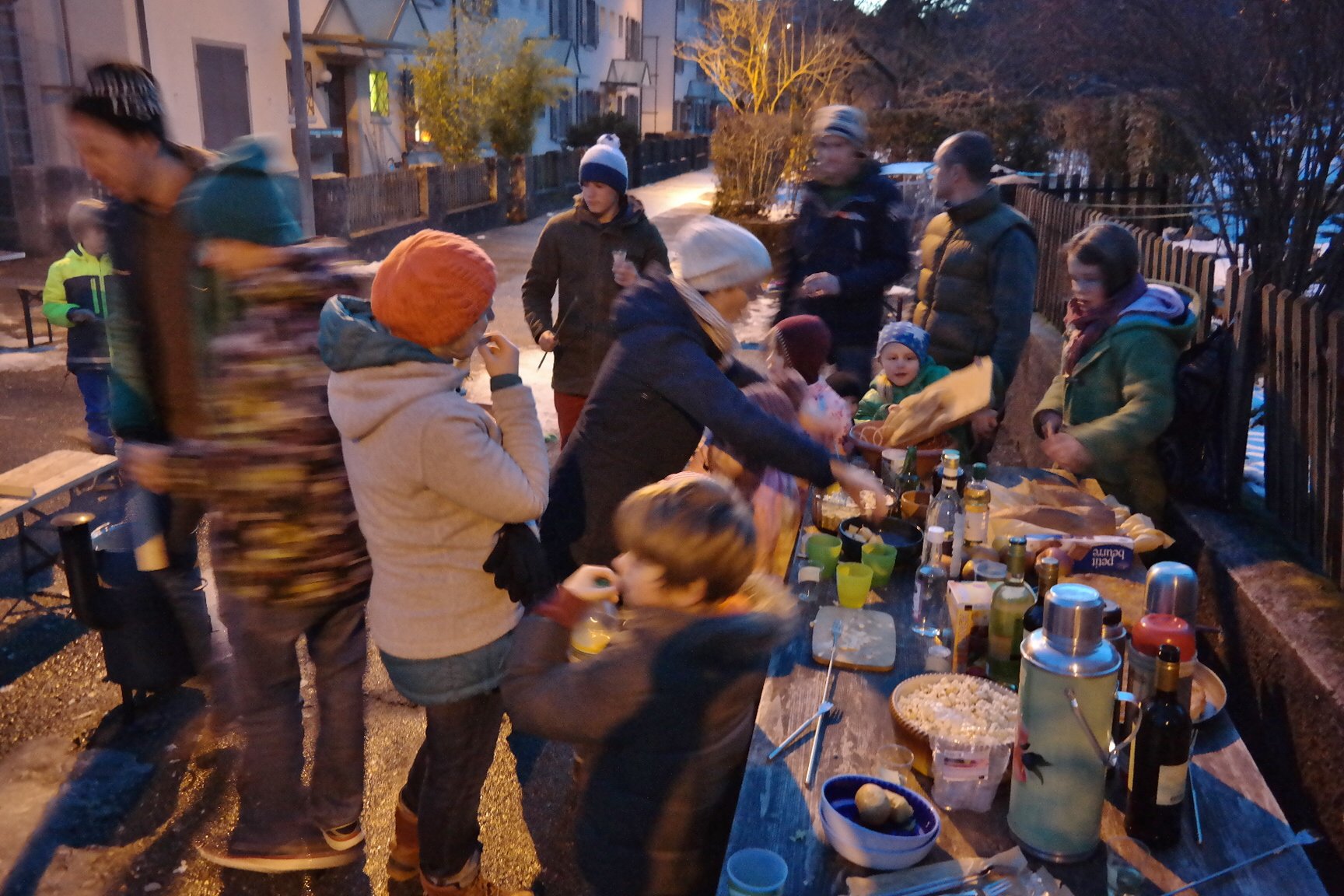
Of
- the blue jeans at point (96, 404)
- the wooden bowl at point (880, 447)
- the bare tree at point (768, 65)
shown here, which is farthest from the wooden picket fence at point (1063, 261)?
the bare tree at point (768, 65)

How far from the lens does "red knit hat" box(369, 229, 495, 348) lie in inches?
97.2

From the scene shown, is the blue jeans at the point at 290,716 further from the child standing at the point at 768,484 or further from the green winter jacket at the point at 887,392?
the green winter jacket at the point at 887,392

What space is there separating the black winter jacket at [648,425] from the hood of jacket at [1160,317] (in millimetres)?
1500

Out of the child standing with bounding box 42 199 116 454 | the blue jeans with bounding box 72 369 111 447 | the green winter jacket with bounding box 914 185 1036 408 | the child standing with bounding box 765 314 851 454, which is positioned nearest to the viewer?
the child standing with bounding box 765 314 851 454

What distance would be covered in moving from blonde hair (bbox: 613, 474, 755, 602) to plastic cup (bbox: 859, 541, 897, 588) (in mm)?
1197

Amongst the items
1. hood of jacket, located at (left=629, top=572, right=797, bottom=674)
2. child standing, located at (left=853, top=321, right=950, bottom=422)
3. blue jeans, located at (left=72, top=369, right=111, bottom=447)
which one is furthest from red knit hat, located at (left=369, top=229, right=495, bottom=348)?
blue jeans, located at (left=72, top=369, right=111, bottom=447)

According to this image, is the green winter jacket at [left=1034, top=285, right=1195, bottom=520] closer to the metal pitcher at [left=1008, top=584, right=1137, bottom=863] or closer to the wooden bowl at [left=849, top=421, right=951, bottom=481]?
the wooden bowl at [left=849, top=421, right=951, bottom=481]

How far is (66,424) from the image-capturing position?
7.52 m

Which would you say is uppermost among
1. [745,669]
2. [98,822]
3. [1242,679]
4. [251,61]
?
[251,61]

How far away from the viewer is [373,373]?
2502mm

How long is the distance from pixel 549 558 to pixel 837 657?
0.99 m

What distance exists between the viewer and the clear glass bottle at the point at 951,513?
3.07 metres

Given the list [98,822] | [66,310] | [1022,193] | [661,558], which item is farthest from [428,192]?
[661,558]

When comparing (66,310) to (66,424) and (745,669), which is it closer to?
(66,424)
